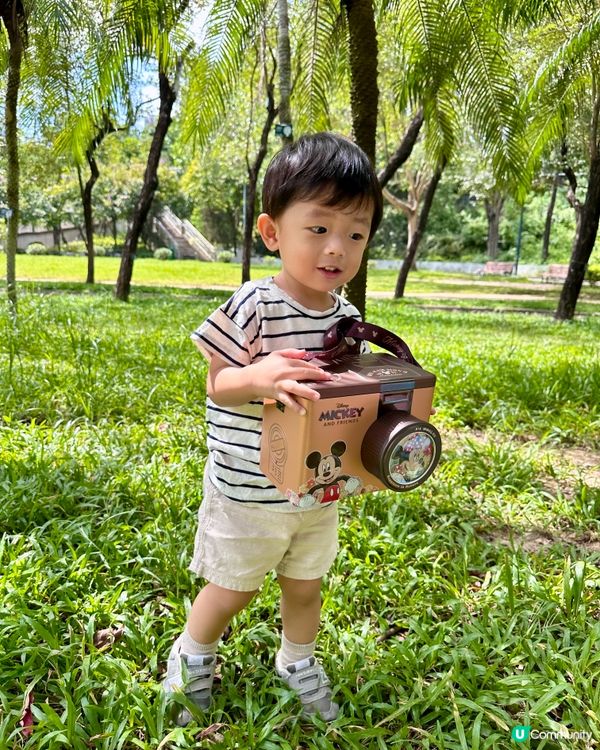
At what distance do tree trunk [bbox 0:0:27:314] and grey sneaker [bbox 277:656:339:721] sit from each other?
431cm

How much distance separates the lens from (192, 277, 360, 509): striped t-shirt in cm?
133

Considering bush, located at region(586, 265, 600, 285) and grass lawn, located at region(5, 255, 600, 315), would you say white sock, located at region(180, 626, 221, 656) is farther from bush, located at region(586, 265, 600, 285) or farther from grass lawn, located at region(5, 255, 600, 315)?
bush, located at region(586, 265, 600, 285)

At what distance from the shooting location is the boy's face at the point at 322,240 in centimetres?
128

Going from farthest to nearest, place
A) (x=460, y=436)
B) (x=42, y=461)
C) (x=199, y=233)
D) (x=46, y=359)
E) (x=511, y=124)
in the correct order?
(x=199, y=233) < (x=511, y=124) < (x=46, y=359) < (x=460, y=436) < (x=42, y=461)

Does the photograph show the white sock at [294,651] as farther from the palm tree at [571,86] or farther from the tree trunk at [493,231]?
the tree trunk at [493,231]

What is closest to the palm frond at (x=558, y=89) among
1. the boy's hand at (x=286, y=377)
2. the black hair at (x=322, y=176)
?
the black hair at (x=322, y=176)

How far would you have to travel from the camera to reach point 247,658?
5.78 ft

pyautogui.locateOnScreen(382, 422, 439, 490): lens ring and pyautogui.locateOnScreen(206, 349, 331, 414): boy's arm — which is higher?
pyautogui.locateOnScreen(206, 349, 331, 414): boy's arm

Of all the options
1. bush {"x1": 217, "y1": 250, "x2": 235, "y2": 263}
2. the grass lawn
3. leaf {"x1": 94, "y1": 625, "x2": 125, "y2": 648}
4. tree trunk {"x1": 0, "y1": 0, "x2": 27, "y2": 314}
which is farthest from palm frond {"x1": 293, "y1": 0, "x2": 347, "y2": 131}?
bush {"x1": 217, "y1": 250, "x2": 235, "y2": 263}

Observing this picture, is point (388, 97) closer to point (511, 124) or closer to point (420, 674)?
point (511, 124)

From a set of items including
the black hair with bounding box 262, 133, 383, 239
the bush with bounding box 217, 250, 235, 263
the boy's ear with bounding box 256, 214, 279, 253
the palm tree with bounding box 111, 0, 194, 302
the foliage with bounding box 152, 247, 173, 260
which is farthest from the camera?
the bush with bounding box 217, 250, 235, 263

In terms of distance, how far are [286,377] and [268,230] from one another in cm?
44

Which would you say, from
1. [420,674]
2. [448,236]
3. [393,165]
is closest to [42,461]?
[420,674]

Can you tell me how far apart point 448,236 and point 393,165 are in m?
28.1
